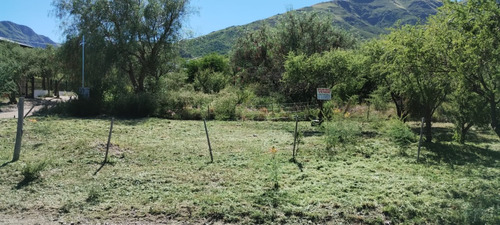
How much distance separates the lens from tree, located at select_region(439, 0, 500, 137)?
22.4 feet

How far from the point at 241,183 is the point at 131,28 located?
64.7 feet

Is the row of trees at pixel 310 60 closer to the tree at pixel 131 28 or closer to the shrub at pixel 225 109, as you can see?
the tree at pixel 131 28

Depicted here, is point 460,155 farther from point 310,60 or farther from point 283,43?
point 283,43

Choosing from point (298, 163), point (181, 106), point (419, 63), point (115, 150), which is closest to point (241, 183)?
point (298, 163)

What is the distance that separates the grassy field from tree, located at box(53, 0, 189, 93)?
13.0 metres

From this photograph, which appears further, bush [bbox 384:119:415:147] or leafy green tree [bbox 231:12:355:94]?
→ leafy green tree [bbox 231:12:355:94]

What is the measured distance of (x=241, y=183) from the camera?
7.32 metres

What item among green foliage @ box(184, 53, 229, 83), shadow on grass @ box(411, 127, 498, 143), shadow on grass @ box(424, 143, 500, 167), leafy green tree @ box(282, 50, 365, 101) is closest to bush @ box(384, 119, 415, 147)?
shadow on grass @ box(424, 143, 500, 167)

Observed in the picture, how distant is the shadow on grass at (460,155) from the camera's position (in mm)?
10156

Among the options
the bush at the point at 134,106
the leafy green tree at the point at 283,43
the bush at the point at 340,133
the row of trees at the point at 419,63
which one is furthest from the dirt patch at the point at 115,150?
the leafy green tree at the point at 283,43

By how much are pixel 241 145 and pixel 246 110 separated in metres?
9.80

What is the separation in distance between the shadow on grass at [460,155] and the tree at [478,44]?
3.29 m

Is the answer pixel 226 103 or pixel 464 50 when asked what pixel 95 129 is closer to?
pixel 226 103

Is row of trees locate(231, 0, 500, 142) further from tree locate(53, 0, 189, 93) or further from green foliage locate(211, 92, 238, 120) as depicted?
tree locate(53, 0, 189, 93)
